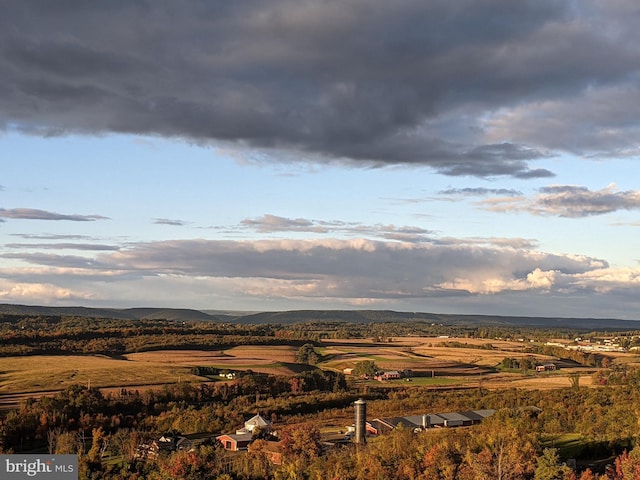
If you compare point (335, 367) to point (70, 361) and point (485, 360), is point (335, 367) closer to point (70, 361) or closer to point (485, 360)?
point (485, 360)

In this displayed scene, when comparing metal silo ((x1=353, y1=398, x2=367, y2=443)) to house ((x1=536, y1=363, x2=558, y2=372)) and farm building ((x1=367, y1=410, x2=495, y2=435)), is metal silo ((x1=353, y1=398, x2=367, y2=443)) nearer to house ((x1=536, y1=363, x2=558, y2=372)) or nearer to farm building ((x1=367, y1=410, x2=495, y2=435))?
farm building ((x1=367, y1=410, x2=495, y2=435))

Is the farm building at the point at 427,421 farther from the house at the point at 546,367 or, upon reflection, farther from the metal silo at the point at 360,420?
the house at the point at 546,367

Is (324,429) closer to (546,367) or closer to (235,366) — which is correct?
(235,366)

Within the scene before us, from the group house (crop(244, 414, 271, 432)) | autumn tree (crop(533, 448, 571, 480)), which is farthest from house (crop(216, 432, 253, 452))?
autumn tree (crop(533, 448, 571, 480))

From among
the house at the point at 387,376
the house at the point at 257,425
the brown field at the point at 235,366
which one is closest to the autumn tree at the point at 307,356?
the brown field at the point at 235,366

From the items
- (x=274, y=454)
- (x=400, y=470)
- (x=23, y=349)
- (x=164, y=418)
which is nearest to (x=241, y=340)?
(x=23, y=349)

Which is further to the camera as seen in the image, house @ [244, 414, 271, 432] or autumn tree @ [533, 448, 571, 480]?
house @ [244, 414, 271, 432]

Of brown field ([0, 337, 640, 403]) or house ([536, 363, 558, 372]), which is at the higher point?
brown field ([0, 337, 640, 403])

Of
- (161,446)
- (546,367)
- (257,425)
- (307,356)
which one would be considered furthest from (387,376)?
(161,446)
